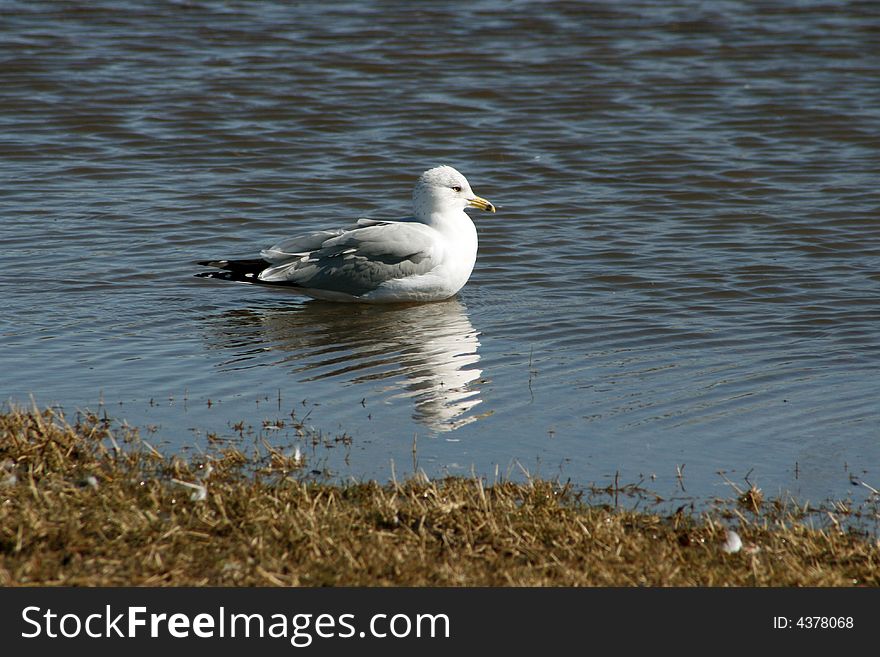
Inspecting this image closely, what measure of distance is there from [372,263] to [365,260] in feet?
0.18

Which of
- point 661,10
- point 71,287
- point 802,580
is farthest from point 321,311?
point 661,10

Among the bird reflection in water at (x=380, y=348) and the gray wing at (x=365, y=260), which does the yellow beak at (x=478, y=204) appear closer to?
the gray wing at (x=365, y=260)

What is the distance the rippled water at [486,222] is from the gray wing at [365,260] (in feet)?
0.87

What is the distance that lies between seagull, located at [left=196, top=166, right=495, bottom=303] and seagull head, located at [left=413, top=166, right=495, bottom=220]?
43 mm

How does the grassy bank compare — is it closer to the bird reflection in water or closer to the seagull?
the bird reflection in water

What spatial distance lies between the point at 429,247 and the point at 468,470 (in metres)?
3.76

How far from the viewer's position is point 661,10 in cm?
2002

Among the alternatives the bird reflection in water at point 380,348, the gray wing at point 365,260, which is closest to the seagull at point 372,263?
the gray wing at point 365,260

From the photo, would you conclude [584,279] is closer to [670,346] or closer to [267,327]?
[670,346]

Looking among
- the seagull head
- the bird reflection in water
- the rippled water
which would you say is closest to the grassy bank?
the rippled water

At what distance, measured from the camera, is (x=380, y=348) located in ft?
27.2

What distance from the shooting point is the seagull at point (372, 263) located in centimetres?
936

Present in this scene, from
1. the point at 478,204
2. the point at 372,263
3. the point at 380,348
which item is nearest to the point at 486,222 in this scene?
the point at 478,204

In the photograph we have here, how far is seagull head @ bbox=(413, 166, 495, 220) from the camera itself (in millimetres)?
9711
